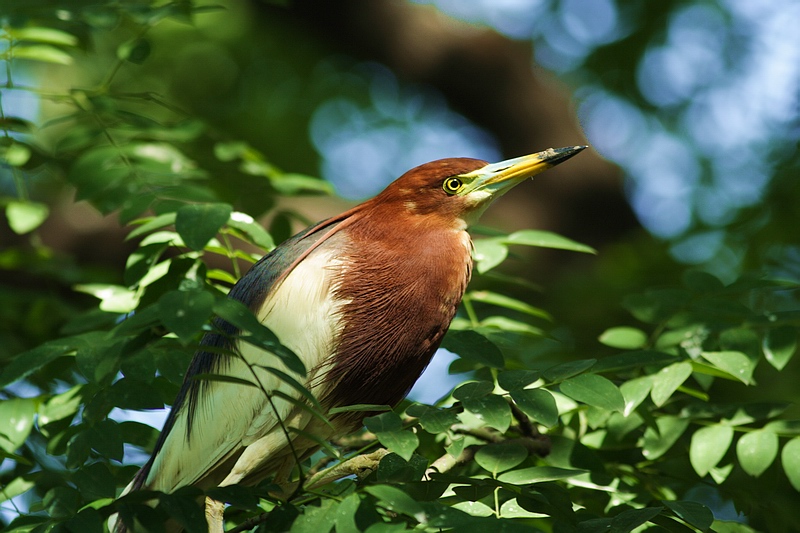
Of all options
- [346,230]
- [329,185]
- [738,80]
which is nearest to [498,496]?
[346,230]

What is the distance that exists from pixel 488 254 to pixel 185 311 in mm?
1730

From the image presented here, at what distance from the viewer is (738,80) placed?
7.91m

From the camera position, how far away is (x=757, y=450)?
2.48m

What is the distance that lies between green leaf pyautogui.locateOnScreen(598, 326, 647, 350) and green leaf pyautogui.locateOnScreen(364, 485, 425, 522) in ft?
4.93

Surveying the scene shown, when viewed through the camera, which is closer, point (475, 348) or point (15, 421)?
point (475, 348)

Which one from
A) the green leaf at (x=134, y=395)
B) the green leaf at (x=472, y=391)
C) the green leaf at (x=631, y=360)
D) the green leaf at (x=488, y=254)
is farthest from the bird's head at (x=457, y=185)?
the green leaf at (x=134, y=395)

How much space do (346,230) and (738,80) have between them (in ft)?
21.4

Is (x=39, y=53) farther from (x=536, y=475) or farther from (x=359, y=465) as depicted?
(x=536, y=475)

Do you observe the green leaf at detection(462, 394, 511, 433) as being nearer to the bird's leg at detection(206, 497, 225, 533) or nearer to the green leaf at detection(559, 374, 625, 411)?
the green leaf at detection(559, 374, 625, 411)

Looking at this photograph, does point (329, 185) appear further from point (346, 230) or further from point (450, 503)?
point (450, 503)

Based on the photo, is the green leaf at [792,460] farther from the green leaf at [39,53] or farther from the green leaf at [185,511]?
the green leaf at [39,53]

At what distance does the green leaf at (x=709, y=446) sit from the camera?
248cm

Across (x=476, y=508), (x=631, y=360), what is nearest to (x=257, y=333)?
(x=476, y=508)

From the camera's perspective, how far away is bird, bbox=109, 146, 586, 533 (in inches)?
98.0
